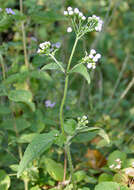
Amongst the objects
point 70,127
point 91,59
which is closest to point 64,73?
point 91,59

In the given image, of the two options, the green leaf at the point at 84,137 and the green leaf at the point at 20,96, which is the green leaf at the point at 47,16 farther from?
the green leaf at the point at 84,137

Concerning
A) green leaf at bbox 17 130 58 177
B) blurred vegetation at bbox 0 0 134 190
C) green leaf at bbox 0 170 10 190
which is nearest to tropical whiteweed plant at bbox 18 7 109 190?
green leaf at bbox 17 130 58 177

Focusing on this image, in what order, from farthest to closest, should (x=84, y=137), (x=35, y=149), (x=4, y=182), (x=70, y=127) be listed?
(x=84, y=137)
(x=4, y=182)
(x=70, y=127)
(x=35, y=149)

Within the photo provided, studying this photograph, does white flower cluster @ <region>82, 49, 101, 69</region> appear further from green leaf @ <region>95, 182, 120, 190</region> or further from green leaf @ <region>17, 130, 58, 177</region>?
green leaf @ <region>95, 182, 120, 190</region>

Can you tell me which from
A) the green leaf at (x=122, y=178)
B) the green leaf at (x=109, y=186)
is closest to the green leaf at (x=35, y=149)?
the green leaf at (x=109, y=186)

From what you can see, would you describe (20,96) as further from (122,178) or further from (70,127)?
(122,178)

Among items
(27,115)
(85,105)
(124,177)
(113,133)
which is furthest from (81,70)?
(85,105)

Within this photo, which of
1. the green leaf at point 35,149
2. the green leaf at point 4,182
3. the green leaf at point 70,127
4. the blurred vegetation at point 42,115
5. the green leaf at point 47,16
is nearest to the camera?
the green leaf at point 35,149

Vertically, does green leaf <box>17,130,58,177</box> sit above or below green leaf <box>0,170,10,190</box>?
above
